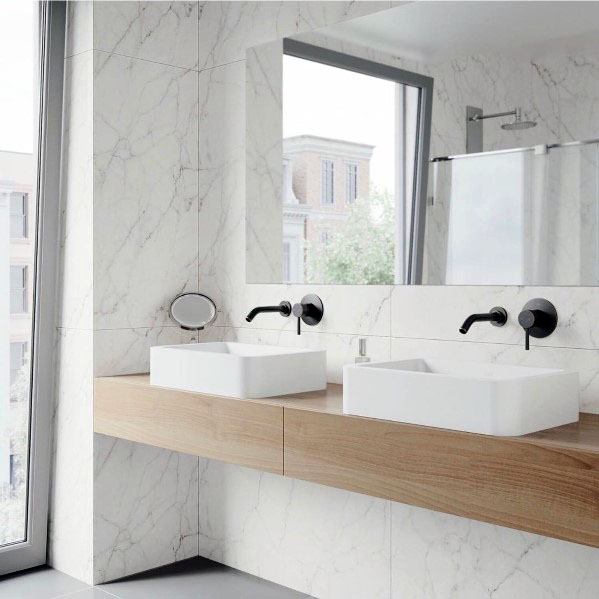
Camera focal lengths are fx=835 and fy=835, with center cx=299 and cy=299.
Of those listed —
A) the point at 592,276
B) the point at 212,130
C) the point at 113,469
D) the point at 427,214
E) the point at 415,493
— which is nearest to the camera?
the point at 415,493

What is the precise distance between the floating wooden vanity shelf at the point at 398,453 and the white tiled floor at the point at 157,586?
0.63 meters

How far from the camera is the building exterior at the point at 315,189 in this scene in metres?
2.92

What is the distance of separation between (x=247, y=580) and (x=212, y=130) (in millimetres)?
1798

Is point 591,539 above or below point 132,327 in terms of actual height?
below

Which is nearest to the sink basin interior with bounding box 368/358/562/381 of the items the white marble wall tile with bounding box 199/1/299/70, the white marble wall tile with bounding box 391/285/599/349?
the white marble wall tile with bounding box 391/285/599/349

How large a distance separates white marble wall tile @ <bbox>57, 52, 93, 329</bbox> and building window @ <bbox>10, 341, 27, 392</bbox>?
0.17 m

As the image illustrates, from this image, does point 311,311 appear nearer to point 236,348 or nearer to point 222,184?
point 236,348

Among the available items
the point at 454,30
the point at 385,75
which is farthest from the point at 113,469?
the point at 454,30

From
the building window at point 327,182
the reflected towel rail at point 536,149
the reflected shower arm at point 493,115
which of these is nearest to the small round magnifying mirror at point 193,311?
the building window at point 327,182

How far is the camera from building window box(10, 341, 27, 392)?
3.16 m

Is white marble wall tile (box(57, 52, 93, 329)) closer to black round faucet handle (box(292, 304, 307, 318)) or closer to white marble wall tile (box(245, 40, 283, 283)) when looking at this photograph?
white marble wall tile (box(245, 40, 283, 283))

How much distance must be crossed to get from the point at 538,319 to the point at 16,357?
6.32 ft

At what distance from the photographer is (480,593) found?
2.59 meters

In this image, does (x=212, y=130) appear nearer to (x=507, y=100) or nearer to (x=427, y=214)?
(x=427, y=214)
